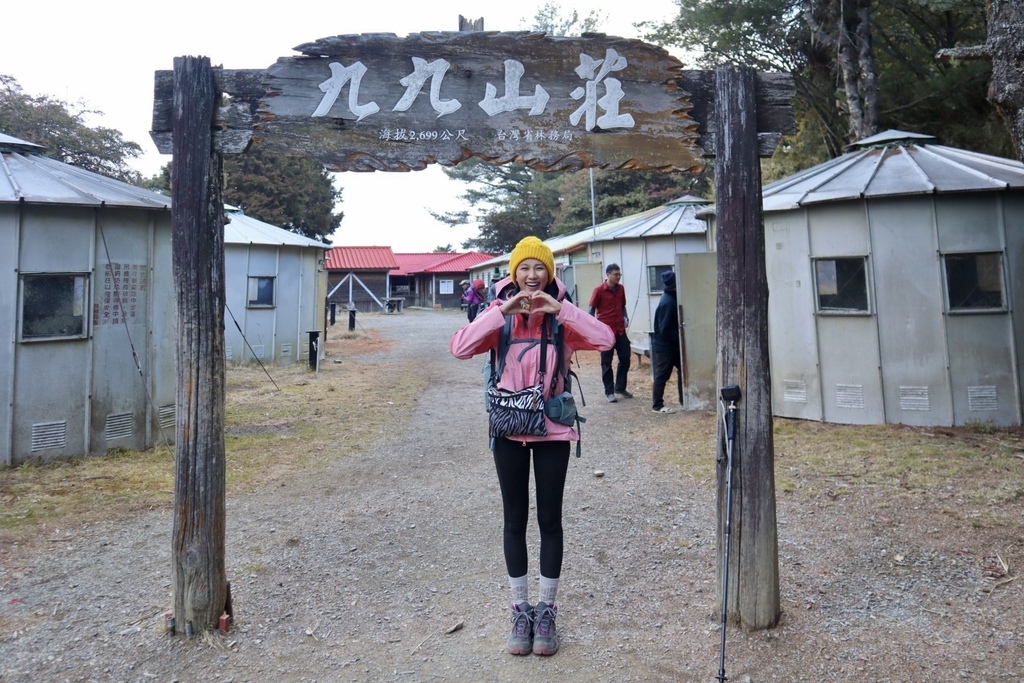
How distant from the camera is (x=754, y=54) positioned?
17688mm

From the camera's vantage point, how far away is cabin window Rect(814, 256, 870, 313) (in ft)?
28.8

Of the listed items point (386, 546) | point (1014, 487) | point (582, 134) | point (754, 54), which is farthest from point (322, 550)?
point (754, 54)

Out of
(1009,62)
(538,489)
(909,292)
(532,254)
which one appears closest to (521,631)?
(538,489)

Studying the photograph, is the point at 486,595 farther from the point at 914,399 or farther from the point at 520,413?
the point at 914,399

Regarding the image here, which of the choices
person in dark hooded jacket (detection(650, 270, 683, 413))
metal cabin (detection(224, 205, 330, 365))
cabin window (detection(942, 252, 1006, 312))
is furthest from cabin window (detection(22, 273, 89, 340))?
cabin window (detection(942, 252, 1006, 312))

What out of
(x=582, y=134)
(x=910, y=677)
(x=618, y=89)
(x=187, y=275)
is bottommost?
(x=910, y=677)

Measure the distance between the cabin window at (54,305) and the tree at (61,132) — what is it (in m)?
19.2

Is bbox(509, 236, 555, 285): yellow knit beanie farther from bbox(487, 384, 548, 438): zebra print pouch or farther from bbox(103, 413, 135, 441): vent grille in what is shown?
bbox(103, 413, 135, 441): vent grille

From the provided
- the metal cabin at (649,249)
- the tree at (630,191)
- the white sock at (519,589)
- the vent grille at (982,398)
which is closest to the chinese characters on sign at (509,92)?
the white sock at (519,589)

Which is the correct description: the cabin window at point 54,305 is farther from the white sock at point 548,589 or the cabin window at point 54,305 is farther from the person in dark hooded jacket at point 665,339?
the person in dark hooded jacket at point 665,339

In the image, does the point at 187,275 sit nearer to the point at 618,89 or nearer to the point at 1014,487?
the point at 618,89

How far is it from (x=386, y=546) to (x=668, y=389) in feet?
26.2

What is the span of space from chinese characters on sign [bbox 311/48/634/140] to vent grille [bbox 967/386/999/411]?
6.78m

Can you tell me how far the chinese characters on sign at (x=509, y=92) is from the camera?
12.5 feet
